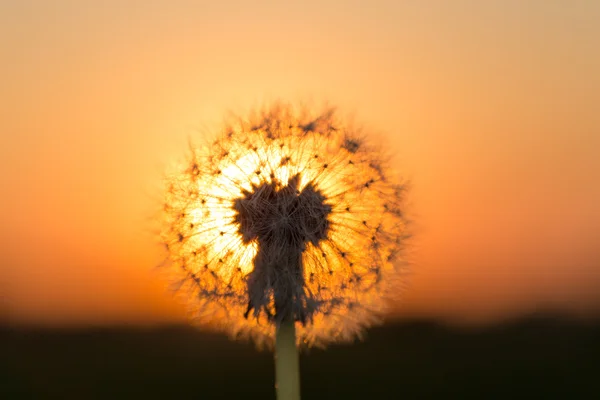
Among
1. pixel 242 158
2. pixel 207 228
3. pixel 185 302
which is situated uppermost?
pixel 242 158

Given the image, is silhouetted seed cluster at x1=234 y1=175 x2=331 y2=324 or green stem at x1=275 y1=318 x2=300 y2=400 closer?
green stem at x1=275 y1=318 x2=300 y2=400

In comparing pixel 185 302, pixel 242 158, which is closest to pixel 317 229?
pixel 242 158

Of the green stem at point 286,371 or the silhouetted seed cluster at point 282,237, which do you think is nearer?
the green stem at point 286,371

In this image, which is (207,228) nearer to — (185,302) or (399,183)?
(185,302)

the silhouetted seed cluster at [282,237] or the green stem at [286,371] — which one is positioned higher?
the silhouetted seed cluster at [282,237]

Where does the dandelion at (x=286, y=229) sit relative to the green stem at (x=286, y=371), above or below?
above

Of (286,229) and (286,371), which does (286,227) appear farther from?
(286,371)

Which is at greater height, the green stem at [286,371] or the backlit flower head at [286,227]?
the backlit flower head at [286,227]

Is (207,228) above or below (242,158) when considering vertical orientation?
below
